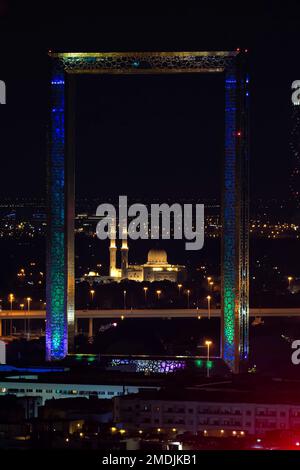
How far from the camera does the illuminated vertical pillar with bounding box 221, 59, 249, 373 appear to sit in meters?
37.8

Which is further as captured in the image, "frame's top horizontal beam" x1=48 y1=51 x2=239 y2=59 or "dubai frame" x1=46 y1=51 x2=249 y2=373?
"dubai frame" x1=46 y1=51 x2=249 y2=373

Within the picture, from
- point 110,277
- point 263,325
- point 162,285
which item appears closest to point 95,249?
point 110,277

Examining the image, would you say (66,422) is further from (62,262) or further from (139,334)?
(139,334)

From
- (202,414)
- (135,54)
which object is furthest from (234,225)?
(202,414)

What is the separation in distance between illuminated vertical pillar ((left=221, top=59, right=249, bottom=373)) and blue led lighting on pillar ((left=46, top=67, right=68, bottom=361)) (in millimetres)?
2579

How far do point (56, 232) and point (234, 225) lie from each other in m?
2.88

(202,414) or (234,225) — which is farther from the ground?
(234,225)

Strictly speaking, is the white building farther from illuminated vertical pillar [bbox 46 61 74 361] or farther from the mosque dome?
the mosque dome

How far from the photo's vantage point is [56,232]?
3859 centimetres

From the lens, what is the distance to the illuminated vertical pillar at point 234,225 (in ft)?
124

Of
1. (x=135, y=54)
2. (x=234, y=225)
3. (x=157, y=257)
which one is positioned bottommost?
(x=157, y=257)

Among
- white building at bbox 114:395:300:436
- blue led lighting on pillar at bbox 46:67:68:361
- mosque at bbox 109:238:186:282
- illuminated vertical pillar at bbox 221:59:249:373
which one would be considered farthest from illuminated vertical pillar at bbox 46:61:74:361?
mosque at bbox 109:238:186:282

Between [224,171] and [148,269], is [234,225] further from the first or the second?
[148,269]
